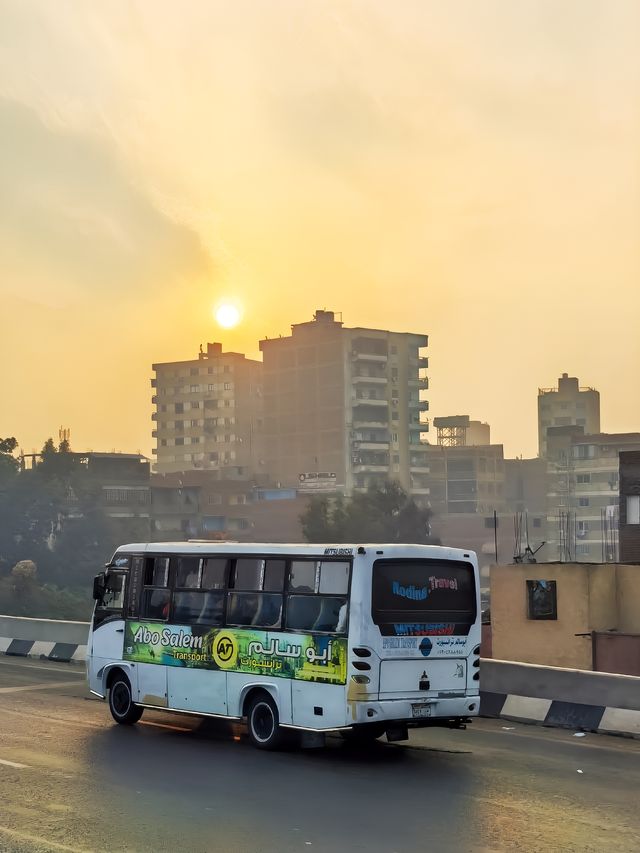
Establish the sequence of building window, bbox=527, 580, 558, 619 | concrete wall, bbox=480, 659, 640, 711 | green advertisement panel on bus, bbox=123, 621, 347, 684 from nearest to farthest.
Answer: green advertisement panel on bus, bbox=123, 621, 347, 684
concrete wall, bbox=480, 659, 640, 711
building window, bbox=527, 580, 558, 619

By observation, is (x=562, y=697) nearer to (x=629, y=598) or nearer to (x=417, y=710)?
(x=417, y=710)

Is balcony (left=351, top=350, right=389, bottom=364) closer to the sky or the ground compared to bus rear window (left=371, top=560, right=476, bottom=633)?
closer to the sky

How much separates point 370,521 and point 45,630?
4696 inches

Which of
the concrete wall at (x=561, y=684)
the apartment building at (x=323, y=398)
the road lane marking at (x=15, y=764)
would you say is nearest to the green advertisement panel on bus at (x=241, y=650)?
the road lane marking at (x=15, y=764)

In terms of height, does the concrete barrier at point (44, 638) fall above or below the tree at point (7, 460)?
below

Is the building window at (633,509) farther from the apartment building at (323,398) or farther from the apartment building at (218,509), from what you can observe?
the apartment building at (323,398)

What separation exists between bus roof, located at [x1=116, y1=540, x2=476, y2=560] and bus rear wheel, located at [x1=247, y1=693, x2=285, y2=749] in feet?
6.47

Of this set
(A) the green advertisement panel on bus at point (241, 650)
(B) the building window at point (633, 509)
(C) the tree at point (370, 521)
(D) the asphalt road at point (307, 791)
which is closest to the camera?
(D) the asphalt road at point (307, 791)

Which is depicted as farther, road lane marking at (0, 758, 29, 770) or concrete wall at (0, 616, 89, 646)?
concrete wall at (0, 616, 89, 646)

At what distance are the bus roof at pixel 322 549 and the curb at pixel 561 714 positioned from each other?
132 inches

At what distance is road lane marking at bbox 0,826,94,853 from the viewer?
1020 cm

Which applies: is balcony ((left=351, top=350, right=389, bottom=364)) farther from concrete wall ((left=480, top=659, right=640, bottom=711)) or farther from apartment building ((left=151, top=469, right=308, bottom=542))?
concrete wall ((left=480, top=659, right=640, bottom=711))

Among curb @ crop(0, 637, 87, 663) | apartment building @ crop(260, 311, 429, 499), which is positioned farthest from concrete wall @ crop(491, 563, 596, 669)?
apartment building @ crop(260, 311, 429, 499)

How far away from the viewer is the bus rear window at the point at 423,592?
15461 mm
